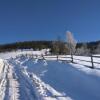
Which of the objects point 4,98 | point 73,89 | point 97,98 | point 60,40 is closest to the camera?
point 97,98

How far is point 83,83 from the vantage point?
16.9 metres

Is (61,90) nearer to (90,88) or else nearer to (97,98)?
(90,88)

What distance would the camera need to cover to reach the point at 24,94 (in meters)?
15.4

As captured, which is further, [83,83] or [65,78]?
[65,78]

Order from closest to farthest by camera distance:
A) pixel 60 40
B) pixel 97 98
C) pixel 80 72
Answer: pixel 97 98, pixel 80 72, pixel 60 40

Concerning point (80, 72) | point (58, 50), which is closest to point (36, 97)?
point (80, 72)

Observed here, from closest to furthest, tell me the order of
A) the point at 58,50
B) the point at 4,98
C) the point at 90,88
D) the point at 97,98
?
1. the point at 97,98
2. the point at 4,98
3. the point at 90,88
4. the point at 58,50

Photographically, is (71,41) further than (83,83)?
Yes

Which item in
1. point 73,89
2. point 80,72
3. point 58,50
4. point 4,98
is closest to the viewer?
point 4,98

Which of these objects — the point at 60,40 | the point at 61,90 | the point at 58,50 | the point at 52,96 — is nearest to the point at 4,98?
the point at 52,96

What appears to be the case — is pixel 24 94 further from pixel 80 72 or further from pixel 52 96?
pixel 80 72

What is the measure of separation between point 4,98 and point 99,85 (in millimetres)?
4779

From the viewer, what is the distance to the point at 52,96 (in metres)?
14.7

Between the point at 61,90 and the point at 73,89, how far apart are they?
2.49ft
